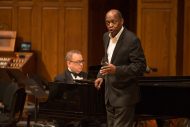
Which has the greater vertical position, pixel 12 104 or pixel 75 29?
pixel 75 29

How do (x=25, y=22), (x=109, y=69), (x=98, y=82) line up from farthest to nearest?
(x=25, y=22), (x=98, y=82), (x=109, y=69)

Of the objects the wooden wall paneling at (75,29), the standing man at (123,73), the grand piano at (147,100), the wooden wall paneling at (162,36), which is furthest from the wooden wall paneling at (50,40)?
the standing man at (123,73)

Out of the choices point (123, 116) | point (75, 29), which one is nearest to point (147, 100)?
point (123, 116)

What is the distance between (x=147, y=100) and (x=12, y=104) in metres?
1.64

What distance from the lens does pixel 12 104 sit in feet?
18.0

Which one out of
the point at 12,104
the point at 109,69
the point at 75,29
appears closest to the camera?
the point at 109,69

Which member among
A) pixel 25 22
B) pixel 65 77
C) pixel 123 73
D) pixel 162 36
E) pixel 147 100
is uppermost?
pixel 25 22

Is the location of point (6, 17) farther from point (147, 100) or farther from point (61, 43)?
point (147, 100)

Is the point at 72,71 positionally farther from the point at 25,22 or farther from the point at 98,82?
the point at 25,22

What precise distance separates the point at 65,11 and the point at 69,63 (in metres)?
3.04

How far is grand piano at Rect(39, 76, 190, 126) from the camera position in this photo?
517 centimetres

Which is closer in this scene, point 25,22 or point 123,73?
point 123,73

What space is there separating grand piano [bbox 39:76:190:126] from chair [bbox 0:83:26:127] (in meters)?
Result: 0.58

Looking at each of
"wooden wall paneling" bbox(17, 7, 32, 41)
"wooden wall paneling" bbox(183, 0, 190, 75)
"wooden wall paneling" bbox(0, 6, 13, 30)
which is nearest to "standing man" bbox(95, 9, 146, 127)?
"wooden wall paneling" bbox(183, 0, 190, 75)
